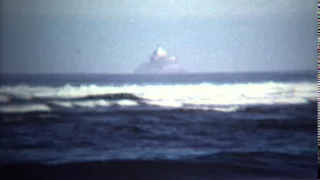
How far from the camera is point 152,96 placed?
112 inches

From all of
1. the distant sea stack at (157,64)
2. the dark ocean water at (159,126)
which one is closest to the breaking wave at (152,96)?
the dark ocean water at (159,126)

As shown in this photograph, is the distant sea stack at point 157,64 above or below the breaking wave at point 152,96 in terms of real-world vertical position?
above

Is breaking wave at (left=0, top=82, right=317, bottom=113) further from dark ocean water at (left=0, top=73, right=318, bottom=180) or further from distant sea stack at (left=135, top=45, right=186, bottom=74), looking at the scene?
distant sea stack at (left=135, top=45, right=186, bottom=74)

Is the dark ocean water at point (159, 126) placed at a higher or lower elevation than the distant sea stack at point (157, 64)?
lower

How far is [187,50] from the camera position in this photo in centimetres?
285

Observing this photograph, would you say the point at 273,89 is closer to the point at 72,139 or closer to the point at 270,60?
the point at 270,60

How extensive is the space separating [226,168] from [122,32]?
4.30 feet

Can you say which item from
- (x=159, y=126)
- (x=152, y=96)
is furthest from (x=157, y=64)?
(x=159, y=126)

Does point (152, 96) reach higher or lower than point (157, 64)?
lower

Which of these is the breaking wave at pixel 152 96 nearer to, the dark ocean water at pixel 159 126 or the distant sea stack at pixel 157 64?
the dark ocean water at pixel 159 126

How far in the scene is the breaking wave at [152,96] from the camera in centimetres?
277

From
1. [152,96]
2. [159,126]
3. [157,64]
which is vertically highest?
[157,64]

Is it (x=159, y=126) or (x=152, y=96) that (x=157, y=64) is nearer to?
(x=152, y=96)

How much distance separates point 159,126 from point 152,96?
9.3 inches
